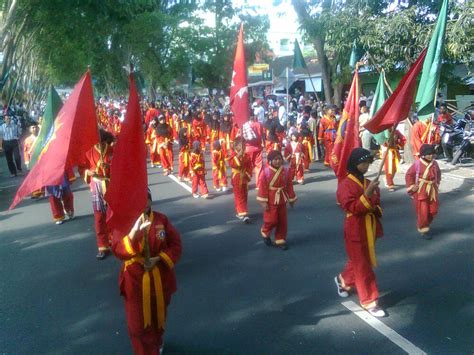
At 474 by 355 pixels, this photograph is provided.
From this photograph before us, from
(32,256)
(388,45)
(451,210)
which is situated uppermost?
(388,45)

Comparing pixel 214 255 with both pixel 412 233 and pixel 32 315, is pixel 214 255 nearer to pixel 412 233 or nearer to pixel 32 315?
pixel 32 315

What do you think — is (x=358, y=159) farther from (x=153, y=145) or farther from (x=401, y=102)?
(x=153, y=145)

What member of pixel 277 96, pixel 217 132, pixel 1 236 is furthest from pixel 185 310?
pixel 277 96

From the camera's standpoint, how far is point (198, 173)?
9969 mm

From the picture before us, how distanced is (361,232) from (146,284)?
2.12m

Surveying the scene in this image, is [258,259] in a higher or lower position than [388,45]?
lower

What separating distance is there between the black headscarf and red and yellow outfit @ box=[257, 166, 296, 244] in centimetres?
190

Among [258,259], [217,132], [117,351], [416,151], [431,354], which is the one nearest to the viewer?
[431,354]

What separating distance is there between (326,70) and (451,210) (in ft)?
29.9

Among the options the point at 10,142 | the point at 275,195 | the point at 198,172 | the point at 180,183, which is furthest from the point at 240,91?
the point at 10,142

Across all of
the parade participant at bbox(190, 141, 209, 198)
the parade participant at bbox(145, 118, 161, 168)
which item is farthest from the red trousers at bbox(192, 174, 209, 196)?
the parade participant at bbox(145, 118, 161, 168)

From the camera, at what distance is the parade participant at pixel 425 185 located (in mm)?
6613

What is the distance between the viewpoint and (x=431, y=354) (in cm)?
379

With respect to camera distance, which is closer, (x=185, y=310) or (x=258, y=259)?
(x=185, y=310)
